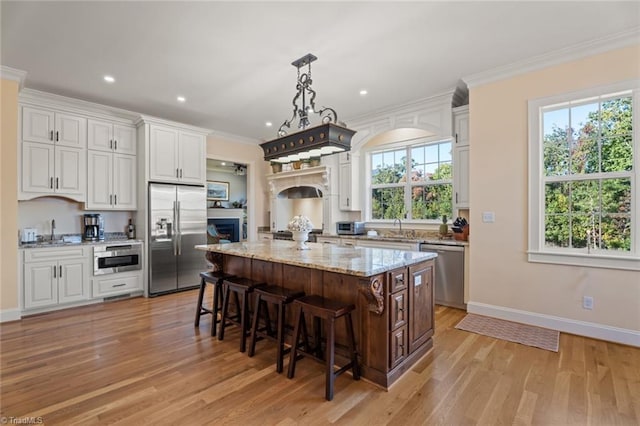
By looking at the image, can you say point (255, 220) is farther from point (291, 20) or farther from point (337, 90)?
point (291, 20)

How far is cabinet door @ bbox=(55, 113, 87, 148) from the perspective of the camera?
14.0 feet

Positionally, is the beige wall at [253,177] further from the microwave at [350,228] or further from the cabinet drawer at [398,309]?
the cabinet drawer at [398,309]

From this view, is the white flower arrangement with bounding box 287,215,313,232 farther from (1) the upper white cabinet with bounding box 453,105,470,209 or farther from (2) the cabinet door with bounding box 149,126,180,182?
(2) the cabinet door with bounding box 149,126,180,182

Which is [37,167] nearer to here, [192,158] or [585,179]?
[192,158]

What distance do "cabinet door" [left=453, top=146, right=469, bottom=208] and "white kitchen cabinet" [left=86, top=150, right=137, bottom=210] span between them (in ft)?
16.2

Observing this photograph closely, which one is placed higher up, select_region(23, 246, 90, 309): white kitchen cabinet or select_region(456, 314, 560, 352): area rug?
select_region(23, 246, 90, 309): white kitchen cabinet

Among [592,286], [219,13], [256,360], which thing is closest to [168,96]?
[219,13]

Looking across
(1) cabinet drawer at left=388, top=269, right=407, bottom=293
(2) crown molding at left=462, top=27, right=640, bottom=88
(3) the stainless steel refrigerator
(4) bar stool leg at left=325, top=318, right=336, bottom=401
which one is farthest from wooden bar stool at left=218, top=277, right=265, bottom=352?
(2) crown molding at left=462, top=27, right=640, bottom=88

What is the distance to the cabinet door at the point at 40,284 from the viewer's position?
3.86 meters

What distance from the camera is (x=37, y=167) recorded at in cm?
410

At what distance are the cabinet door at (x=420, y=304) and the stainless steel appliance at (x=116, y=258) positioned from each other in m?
4.21

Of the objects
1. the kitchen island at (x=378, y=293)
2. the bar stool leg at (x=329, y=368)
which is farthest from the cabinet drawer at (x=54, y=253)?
the bar stool leg at (x=329, y=368)

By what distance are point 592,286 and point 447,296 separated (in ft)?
4.94

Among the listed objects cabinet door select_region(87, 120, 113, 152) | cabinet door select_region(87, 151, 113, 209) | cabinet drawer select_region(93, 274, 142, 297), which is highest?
cabinet door select_region(87, 120, 113, 152)
